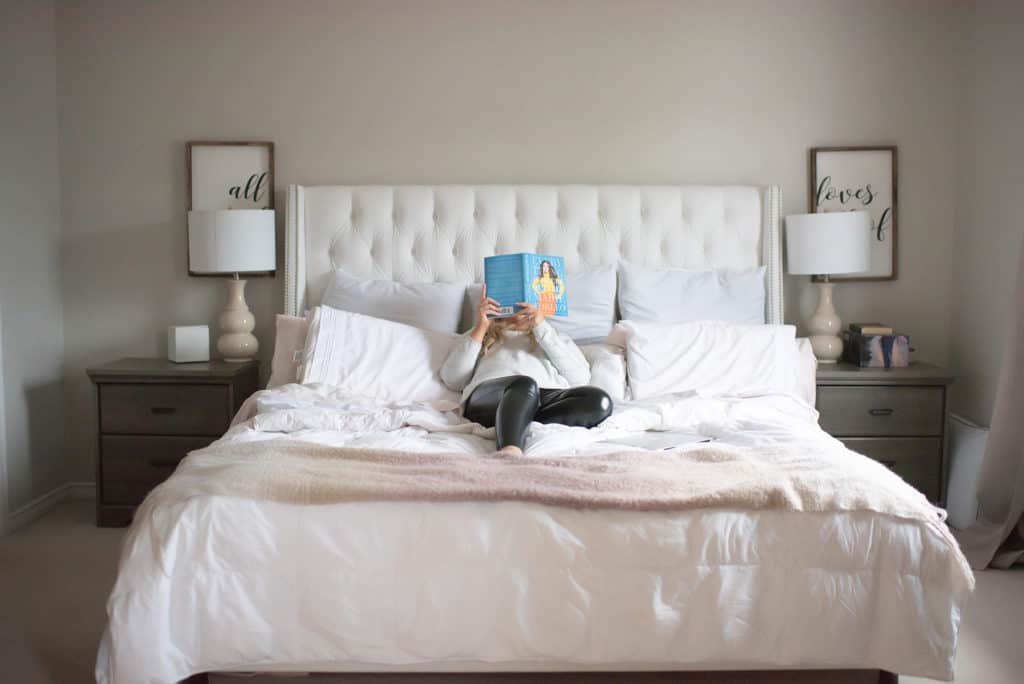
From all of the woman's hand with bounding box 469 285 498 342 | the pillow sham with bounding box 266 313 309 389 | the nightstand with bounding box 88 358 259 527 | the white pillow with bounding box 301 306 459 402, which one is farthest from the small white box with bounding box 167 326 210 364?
the woman's hand with bounding box 469 285 498 342

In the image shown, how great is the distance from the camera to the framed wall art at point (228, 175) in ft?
13.4

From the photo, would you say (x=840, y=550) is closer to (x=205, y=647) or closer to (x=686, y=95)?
(x=205, y=647)

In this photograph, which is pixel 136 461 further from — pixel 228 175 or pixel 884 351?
pixel 884 351

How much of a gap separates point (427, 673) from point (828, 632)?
990mm

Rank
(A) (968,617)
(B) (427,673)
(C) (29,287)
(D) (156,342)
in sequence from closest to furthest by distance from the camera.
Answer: (B) (427,673)
(A) (968,617)
(C) (29,287)
(D) (156,342)

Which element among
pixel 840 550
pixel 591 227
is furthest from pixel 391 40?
pixel 840 550

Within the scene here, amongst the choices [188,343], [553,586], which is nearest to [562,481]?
[553,586]

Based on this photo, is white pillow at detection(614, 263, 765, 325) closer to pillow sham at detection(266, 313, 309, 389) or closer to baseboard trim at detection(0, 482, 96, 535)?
pillow sham at detection(266, 313, 309, 389)

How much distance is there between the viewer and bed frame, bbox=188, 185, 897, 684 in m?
3.98

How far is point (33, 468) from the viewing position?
3.94 metres

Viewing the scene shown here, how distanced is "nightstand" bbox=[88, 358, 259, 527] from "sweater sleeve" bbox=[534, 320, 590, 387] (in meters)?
1.33

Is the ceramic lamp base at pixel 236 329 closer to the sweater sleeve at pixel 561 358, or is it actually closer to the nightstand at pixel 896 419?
the sweater sleeve at pixel 561 358

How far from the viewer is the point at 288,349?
365 cm

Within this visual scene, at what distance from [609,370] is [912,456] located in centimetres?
134
